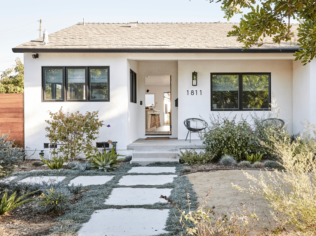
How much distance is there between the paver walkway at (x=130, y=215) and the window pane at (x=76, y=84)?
3.77 meters

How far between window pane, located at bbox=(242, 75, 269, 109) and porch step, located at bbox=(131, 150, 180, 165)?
2.98 meters

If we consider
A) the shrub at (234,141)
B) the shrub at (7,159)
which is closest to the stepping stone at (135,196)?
the shrub at (7,159)

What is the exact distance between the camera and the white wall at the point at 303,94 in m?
7.62

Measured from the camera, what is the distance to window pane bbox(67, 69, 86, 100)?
313 inches

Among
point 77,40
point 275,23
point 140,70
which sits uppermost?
point 77,40

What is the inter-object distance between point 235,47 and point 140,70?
3.36 metres

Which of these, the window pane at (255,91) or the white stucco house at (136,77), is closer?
the white stucco house at (136,77)

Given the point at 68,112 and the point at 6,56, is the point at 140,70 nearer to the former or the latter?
the point at 68,112

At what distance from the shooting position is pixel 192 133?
8820mm

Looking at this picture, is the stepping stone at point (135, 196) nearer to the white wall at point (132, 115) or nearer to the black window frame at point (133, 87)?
the white wall at point (132, 115)

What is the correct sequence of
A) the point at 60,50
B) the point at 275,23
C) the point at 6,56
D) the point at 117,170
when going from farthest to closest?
the point at 6,56 → the point at 60,50 → the point at 117,170 → the point at 275,23

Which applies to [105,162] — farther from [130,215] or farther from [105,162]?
[130,215]

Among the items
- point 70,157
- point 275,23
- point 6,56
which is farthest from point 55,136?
point 6,56

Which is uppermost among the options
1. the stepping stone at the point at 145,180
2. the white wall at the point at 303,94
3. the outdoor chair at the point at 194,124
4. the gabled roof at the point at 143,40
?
the gabled roof at the point at 143,40
